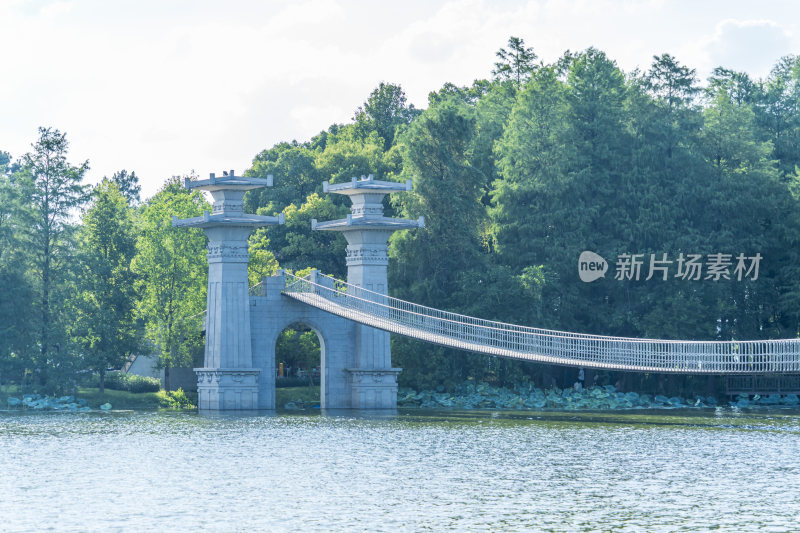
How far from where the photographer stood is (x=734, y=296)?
58.0 meters

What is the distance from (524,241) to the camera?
187 feet

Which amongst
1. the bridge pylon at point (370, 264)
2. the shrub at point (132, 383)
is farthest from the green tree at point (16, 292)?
the bridge pylon at point (370, 264)

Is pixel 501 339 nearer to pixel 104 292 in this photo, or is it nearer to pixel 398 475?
pixel 398 475

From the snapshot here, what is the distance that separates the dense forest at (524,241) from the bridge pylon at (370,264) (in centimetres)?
578

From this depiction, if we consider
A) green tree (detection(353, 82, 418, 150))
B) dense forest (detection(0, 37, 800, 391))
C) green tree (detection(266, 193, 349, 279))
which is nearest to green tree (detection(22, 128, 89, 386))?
dense forest (detection(0, 37, 800, 391))

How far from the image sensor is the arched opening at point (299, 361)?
54.2m

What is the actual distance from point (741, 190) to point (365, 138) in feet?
84.8

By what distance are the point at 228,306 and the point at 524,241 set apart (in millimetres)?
15771

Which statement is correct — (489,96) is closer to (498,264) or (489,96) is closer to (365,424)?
(498,264)

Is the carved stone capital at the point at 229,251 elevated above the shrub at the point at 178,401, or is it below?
above

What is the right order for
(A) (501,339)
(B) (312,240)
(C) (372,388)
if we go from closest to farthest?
(A) (501,339), (C) (372,388), (B) (312,240)

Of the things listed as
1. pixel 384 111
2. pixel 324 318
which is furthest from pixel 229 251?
pixel 384 111

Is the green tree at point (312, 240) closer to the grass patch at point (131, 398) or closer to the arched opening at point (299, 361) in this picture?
the arched opening at point (299, 361)

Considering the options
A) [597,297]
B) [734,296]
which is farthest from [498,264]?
[734,296]
